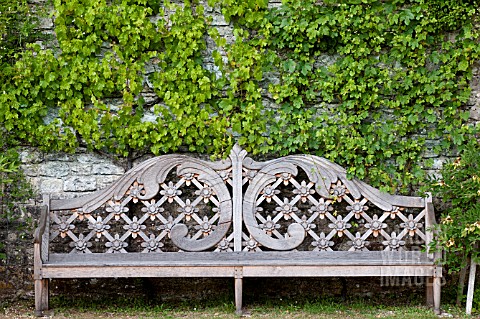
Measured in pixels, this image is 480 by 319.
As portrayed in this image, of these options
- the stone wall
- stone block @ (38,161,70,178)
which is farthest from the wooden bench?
stone block @ (38,161,70,178)

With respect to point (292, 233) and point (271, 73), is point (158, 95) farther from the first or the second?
point (292, 233)

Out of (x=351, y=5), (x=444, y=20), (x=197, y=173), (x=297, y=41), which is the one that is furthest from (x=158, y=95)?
(x=444, y=20)

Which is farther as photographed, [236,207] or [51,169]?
[51,169]

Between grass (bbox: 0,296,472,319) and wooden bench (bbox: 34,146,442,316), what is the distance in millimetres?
186

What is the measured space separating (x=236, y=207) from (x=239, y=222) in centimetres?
12

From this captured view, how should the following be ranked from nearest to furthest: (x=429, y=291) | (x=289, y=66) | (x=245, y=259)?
(x=245, y=259), (x=429, y=291), (x=289, y=66)

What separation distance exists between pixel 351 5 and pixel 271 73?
863 millimetres

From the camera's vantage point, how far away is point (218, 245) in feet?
18.6

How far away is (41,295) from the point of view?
17.9ft

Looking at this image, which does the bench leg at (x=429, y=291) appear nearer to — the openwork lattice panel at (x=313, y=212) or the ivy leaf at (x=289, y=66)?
the openwork lattice panel at (x=313, y=212)

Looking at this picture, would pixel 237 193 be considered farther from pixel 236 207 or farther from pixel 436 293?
pixel 436 293

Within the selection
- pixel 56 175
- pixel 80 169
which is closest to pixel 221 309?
pixel 80 169

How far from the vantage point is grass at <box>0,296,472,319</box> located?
5527 mm

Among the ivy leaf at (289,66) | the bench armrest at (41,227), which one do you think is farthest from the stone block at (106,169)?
the ivy leaf at (289,66)
